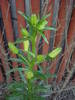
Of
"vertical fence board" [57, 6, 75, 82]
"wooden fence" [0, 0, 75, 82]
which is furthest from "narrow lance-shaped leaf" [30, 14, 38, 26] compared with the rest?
"vertical fence board" [57, 6, 75, 82]

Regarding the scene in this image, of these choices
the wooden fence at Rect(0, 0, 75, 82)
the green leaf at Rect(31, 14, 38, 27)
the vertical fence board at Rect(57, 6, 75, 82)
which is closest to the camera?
the green leaf at Rect(31, 14, 38, 27)

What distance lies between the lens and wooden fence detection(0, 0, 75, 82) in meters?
1.28

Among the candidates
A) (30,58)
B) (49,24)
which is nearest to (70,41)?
(49,24)

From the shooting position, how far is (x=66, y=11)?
131cm

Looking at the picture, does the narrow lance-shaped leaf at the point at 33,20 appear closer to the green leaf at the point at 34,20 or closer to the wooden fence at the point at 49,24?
the green leaf at the point at 34,20

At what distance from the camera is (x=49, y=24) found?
54.0 inches

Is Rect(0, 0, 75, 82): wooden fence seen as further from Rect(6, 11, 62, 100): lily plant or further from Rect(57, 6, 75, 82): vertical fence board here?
Rect(6, 11, 62, 100): lily plant

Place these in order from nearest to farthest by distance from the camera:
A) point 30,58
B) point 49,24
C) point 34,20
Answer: point 34,20 < point 30,58 < point 49,24

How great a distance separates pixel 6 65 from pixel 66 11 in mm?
608

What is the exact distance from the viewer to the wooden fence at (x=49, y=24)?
1280 millimetres

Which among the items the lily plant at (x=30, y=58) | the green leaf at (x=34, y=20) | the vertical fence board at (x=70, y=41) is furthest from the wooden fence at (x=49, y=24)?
the green leaf at (x=34, y=20)

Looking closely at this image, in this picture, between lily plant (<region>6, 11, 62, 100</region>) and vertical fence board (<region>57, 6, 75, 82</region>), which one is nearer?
lily plant (<region>6, 11, 62, 100</region>)

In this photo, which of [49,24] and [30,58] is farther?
[49,24]

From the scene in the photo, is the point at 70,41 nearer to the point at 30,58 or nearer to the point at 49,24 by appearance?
the point at 49,24
